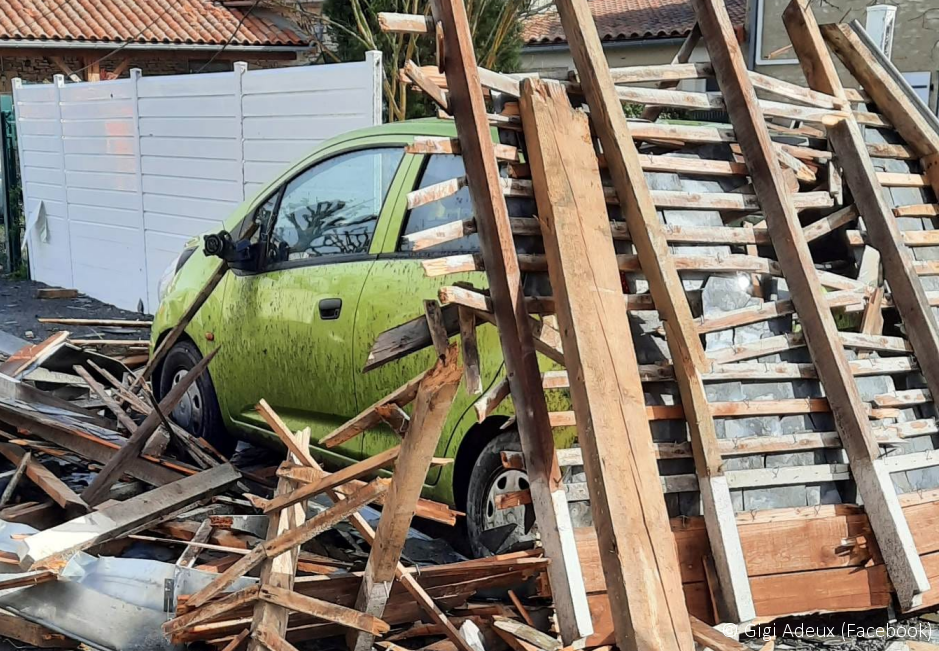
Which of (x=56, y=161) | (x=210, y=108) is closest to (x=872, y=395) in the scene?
(x=210, y=108)

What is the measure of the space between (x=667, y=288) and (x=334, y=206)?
2.46 meters

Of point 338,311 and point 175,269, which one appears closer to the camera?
point 338,311

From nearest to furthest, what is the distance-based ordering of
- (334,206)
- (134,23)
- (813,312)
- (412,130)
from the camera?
(813,312)
(412,130)
(334,206)
(134,23)

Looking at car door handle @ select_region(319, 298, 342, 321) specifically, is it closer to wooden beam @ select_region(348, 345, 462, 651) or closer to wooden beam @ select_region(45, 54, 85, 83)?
wooden beam @ select_region(348, 345, 462, 651)

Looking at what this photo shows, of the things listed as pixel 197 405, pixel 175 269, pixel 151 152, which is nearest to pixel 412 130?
pixel 197 405

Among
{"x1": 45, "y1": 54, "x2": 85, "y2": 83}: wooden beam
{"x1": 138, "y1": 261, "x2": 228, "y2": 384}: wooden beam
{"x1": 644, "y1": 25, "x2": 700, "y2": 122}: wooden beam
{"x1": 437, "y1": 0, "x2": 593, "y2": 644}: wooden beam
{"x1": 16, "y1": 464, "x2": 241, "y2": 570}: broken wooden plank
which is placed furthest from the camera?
{"x1": 45, "y1": 54, "x2": 85, "y2": 83}: wooden beam

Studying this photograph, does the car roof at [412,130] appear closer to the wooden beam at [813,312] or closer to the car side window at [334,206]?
the car side window at [334,206]

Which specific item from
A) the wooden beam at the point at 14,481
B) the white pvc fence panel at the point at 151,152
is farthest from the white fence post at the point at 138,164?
the wooden beam at the point at 14,481

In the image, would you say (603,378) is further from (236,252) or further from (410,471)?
(236,252)

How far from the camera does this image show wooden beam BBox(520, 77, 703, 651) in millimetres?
3156

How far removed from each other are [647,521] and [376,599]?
105 cm

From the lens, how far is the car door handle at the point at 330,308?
526 cm

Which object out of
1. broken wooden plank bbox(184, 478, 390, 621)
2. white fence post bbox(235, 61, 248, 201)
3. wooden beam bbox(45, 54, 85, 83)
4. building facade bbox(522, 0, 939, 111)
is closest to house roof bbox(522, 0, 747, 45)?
building facade bbox(522, 0, 939, 111)

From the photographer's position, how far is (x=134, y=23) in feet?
78.6
